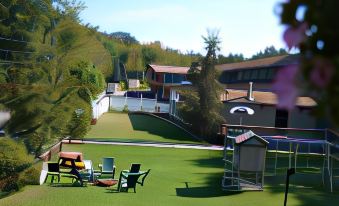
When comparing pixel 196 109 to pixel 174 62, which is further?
pixel 174 62

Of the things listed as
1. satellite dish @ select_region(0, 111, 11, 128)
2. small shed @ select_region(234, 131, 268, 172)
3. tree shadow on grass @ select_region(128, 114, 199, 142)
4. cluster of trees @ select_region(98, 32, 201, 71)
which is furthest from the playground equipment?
cluster of trees @ select_region(98, 32, 201, 71)

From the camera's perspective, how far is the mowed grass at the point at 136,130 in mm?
32438

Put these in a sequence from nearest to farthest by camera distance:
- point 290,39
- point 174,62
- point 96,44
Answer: point 290,39, point 96,44, point 174,62

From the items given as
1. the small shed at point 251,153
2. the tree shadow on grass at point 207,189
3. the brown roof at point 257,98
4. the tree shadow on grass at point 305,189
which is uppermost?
the brown roof at point 257,98

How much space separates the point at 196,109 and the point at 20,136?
783 inches

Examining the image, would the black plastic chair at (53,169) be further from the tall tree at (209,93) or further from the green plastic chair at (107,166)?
the tall tree at (209,93)

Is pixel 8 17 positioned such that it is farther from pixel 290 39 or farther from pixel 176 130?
pixel 176 130

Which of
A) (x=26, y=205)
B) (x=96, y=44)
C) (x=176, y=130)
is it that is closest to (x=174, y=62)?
(x=176, y=130)

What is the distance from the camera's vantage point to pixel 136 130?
117ft

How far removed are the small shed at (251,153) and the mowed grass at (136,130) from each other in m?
15.9

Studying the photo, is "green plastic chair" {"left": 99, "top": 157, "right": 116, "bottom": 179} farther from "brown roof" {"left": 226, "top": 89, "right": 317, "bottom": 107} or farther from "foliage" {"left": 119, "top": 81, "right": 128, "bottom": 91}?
"foliage" {"left": 119, "top": 81, "right": 128, "bottom": 91}

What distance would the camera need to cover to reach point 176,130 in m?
37.8

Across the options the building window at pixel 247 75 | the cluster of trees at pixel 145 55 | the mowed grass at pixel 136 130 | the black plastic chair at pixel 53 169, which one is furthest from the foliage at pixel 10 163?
the cluster of trees at pixel 145 55

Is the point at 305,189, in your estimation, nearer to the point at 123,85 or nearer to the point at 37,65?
the point at 37,65
